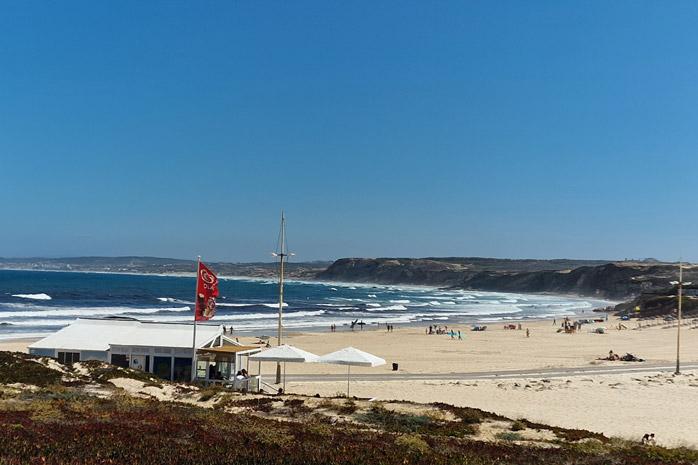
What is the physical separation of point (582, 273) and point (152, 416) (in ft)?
510

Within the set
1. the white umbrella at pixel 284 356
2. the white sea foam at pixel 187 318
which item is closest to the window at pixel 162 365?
the white umbrella at pixel 284 356

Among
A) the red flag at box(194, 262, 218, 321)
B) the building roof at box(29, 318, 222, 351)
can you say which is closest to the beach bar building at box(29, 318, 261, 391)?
the building roof at box(29, 318, 222, 351)

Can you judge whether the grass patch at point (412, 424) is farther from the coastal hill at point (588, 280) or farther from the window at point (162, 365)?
the coastal hill at point (588, 280)

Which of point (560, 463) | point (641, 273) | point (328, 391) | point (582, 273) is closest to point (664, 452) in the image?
point (560, 463)

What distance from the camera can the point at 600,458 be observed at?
912 cm

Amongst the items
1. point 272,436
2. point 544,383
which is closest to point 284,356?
point 272,436

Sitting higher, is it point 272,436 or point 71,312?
point 272,436

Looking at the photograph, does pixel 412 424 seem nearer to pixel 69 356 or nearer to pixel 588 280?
pixel 69 356

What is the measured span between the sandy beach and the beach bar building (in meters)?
2.57

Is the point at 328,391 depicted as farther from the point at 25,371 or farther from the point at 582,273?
the point at 582,273

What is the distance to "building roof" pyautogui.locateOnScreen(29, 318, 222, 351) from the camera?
66.7 ft

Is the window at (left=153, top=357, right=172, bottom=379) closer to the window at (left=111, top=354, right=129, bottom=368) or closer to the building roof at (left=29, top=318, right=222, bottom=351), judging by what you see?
the building roof at (left=29, top=318, right=222, bottom=351)

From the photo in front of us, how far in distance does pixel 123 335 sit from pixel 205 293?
4517 millimetres

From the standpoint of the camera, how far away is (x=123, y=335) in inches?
834
